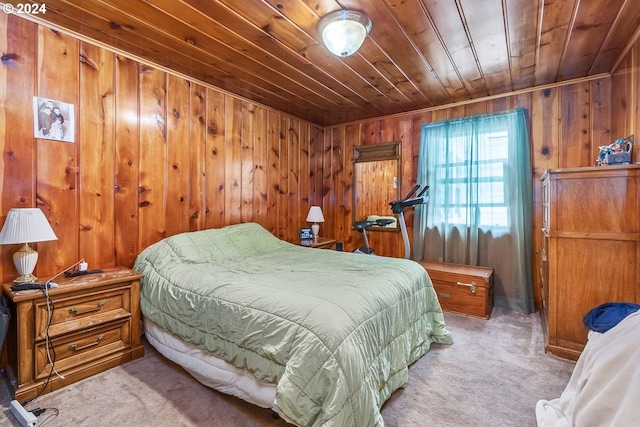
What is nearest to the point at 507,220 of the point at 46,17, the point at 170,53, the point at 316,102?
the point at 316,102

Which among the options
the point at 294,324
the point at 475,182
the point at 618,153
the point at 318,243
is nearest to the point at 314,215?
the point at 318,243

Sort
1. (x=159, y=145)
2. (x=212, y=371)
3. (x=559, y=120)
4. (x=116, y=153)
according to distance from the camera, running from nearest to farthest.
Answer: (x=212, y=371)
(x=116, y=153)
(x=159, y=145)
(x=559, y=120)

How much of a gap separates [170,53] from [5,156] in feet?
4.52

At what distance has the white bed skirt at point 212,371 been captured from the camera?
5.03 feet

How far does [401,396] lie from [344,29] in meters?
2.40

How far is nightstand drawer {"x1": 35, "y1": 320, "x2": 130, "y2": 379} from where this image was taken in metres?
1.78

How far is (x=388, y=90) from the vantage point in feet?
10.5

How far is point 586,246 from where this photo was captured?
2.13 meters

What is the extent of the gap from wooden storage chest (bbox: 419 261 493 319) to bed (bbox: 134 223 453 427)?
0.81m

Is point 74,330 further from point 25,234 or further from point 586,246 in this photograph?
point 586,246

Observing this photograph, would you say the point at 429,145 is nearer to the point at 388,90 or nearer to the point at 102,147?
the point at 388,90

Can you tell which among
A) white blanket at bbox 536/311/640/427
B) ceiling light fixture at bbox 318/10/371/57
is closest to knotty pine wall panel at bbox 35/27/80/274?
ceiling light fixture at bbox 318/10/371/57

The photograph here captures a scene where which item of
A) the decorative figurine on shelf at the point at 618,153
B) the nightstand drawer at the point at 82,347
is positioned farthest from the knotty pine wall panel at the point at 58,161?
the decorative figurine on shelf at the point at 618,153

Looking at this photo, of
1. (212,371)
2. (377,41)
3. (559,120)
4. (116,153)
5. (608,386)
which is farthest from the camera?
(559,120)
